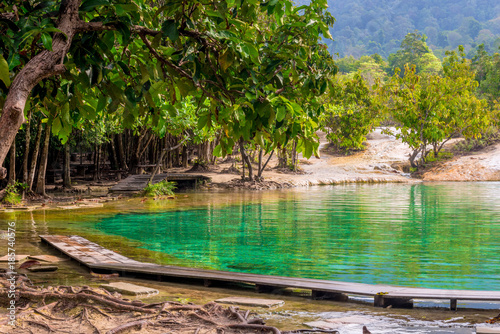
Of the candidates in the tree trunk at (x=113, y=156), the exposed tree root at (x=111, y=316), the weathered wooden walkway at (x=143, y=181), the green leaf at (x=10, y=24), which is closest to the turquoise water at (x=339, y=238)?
the exposed tree root at (x=111, y=316)

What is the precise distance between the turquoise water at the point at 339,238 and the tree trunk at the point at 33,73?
5775mm

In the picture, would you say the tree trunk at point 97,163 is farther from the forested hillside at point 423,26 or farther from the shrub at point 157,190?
the forested hillside at point 423,26

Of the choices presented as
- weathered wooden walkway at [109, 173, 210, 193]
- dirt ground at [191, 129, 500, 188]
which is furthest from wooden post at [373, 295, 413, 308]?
dirt ground at [191, 129, 500, 188]

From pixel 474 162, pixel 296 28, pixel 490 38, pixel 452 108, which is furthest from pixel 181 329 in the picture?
pixel 490 38

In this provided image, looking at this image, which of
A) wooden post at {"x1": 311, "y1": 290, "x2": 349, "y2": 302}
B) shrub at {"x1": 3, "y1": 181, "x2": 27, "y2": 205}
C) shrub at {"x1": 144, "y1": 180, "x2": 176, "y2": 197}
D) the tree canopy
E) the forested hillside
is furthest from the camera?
the forested hillside

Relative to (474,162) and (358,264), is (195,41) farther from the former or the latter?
(474,162)

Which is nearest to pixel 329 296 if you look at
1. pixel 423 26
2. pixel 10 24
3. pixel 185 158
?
pixel 10 24

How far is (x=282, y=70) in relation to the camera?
4059mm

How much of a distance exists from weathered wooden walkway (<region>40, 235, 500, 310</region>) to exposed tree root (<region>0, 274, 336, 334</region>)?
167 cm

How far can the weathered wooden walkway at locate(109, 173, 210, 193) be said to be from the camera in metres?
23.0

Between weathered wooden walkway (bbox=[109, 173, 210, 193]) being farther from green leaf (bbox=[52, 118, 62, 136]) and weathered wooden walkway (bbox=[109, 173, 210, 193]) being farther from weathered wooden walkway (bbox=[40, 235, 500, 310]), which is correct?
green leaf (bbox=[52, 118, 62, 136])

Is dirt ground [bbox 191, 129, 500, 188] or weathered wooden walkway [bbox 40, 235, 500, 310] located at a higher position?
dirt ground [bbox 191, 129, 500, 188]

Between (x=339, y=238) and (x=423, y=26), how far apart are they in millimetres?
192094

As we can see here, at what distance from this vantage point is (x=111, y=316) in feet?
15.6
